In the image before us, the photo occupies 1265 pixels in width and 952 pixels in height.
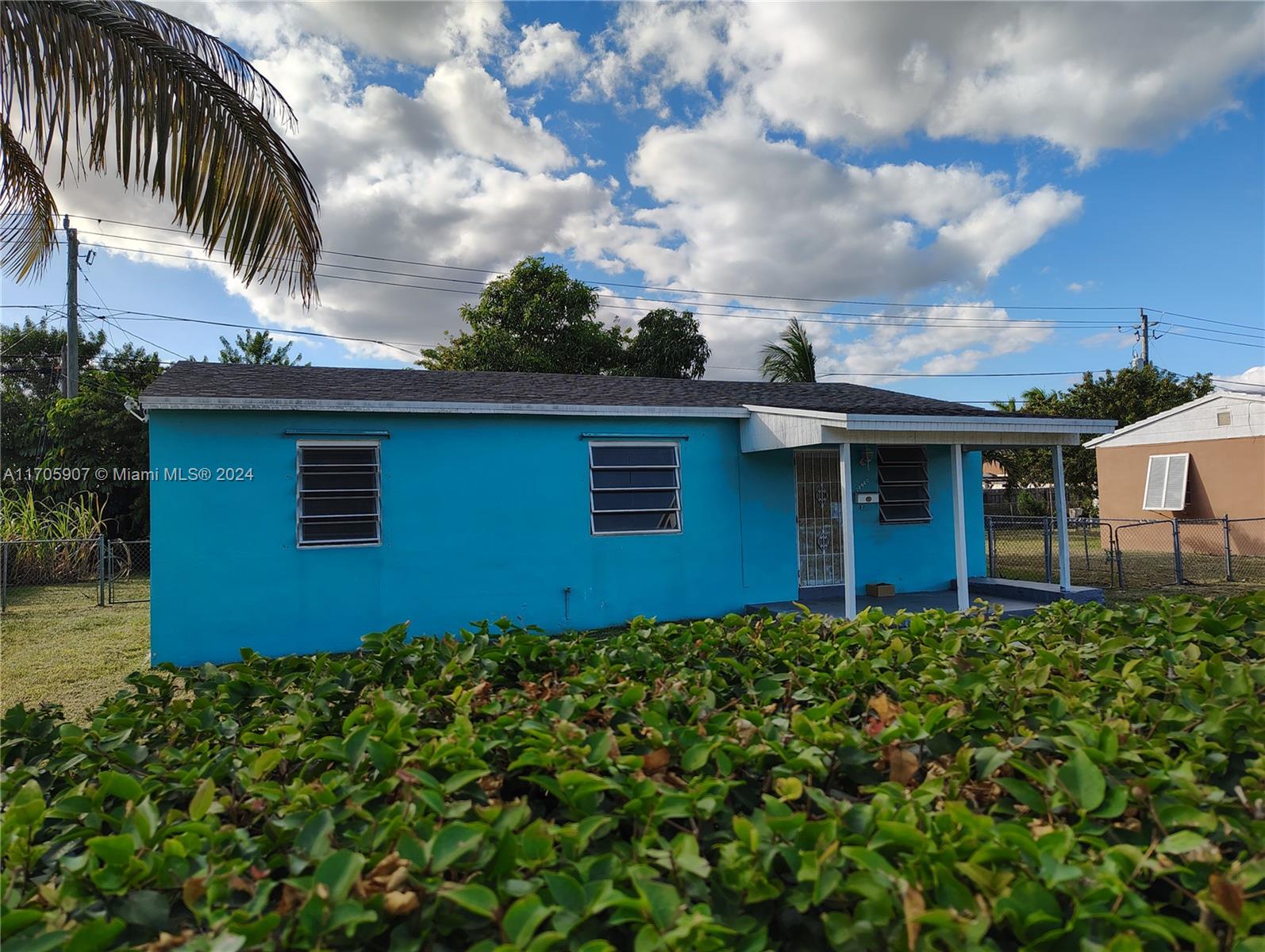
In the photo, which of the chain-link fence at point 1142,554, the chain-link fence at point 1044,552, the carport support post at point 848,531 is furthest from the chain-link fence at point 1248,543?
the carport support post at point 848,531

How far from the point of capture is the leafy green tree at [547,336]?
22.7m

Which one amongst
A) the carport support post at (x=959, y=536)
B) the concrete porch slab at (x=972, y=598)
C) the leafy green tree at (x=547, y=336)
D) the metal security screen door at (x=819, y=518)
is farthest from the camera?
the leafy green tree at (x=547, y=336)

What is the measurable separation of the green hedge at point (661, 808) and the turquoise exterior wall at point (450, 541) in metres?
6.58

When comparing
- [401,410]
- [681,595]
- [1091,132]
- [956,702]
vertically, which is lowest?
[681,595]

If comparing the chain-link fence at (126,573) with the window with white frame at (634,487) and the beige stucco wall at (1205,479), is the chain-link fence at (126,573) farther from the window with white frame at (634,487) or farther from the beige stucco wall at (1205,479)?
the beige stucco wall at (1205,479)

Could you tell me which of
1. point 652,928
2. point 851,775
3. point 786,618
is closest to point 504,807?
point 652,928

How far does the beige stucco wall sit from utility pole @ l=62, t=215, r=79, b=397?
28121 millimetres

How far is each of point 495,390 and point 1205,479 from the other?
1769 cm

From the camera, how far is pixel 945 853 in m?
1.14

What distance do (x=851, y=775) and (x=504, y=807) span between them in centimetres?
74

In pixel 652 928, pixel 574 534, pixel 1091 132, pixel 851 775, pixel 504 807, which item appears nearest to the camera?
pixel 652 928

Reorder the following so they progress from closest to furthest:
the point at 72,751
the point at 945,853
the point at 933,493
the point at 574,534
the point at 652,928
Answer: the point at 652,928, the point at 945,853, the point at 72,751, the point at 574,534, the point at 933,493

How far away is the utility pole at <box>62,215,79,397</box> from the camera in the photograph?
64.2ft

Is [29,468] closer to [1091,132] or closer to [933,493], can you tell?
[933,493]
